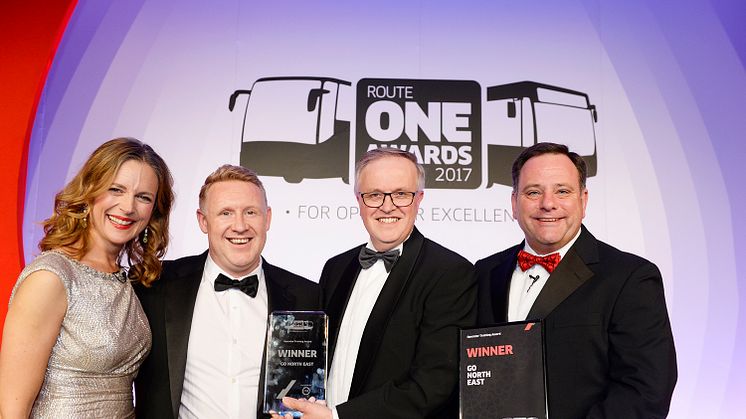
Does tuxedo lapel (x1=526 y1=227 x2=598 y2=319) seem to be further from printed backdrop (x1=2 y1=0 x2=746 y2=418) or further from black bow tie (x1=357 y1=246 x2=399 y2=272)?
printed backdrop (x1=2 y1=0 x2=746 y2=418)

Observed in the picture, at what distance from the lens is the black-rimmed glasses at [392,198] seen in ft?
11.6

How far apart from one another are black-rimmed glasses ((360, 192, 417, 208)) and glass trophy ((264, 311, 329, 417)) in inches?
26.4

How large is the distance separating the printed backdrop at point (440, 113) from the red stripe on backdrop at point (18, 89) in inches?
1.3

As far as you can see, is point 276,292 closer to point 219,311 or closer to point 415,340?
point 219,311

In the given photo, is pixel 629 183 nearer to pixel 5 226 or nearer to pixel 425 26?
pixel 425 26

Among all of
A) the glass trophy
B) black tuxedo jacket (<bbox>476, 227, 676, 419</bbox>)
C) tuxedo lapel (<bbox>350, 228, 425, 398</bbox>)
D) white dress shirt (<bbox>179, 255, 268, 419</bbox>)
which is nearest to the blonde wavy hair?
white dress shirt (<bbox>179, 255, 268, 419</bbox>)

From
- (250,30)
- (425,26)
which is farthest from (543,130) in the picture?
(250,30)

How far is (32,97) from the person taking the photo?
570 centimetres

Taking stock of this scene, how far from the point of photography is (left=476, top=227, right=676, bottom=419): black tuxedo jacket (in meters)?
3.14

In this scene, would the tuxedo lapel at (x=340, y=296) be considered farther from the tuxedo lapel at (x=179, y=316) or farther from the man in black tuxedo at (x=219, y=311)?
the tuxedo lapel at (x=179, y=316)

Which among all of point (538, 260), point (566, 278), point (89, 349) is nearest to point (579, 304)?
point (566, 278)

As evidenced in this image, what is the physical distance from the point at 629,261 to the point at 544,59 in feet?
9.44

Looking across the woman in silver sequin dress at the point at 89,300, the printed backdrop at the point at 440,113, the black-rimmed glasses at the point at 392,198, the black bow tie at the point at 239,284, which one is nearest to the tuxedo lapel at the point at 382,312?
the black-rimmed glasses at the point at 392,198

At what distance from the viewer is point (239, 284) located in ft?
11.5
